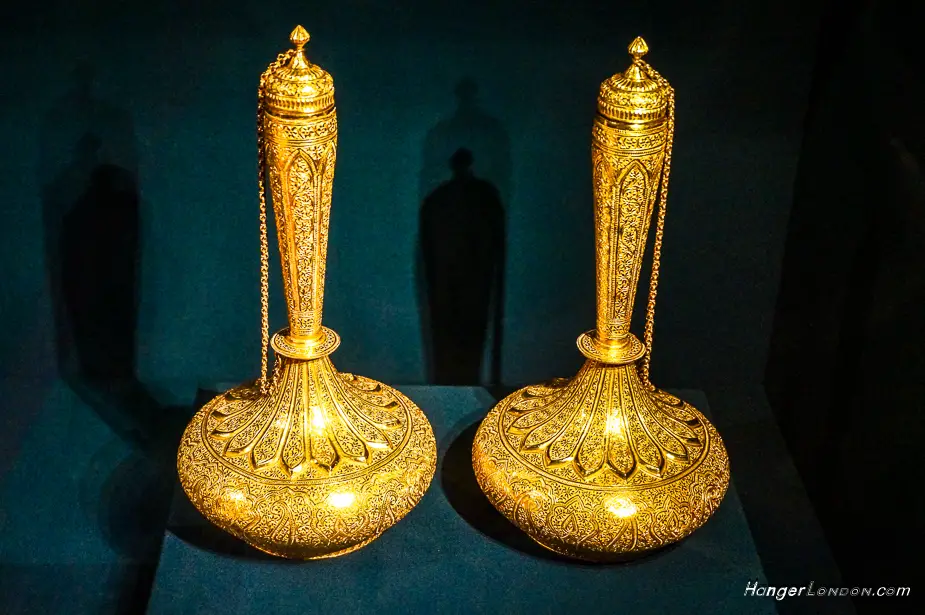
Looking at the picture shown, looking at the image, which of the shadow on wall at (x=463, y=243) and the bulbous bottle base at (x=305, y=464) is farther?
the shadow on wall at (x=463, y=243)

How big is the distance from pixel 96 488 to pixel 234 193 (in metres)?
0.45

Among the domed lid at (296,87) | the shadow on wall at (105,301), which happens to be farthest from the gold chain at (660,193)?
the shadow on wall at (105,301)

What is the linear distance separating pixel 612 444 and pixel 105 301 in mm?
781

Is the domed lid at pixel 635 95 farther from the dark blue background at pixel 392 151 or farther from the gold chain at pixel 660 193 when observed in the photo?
the dark blue background at pixel 392 151

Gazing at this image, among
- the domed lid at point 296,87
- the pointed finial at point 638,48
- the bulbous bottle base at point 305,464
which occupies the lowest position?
the bulbous bottle base at point 305,464

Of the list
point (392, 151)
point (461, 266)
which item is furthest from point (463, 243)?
point (392, 151)

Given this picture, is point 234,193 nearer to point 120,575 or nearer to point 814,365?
point 120,575

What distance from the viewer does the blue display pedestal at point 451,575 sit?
4.28 ft

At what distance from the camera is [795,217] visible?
160 cm

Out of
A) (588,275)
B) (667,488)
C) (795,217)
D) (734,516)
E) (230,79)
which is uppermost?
(230,79)

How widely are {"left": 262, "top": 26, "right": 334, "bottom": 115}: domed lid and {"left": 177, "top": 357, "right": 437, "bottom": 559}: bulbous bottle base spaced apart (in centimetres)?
32

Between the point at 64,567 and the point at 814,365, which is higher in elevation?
the point at 814,365

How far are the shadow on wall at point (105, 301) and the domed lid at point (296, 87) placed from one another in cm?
42

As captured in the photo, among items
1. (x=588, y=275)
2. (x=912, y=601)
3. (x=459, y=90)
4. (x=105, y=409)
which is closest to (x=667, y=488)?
(x=912, y=601)
